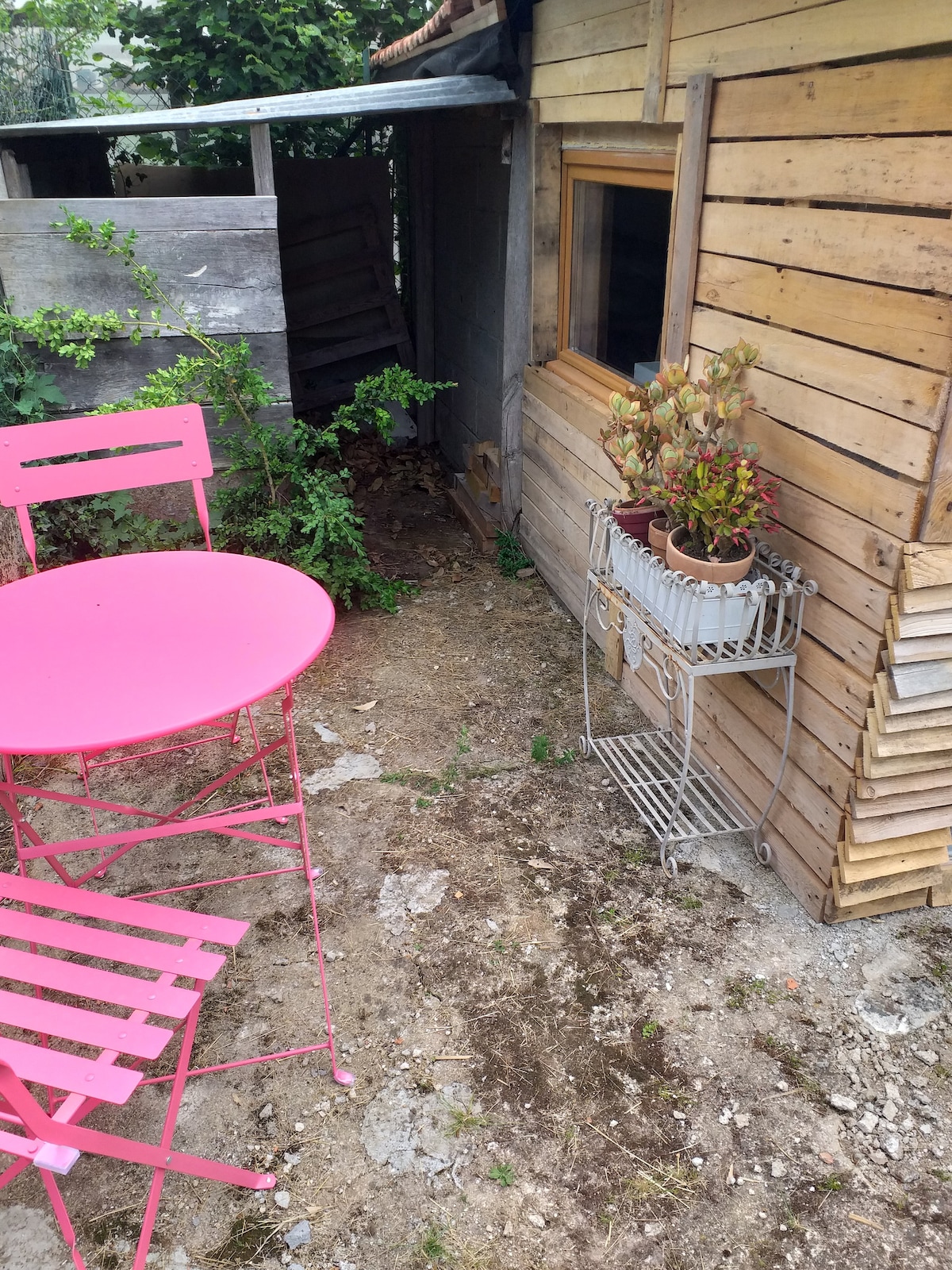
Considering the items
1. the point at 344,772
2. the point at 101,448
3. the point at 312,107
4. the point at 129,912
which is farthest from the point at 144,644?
the point at 312,107

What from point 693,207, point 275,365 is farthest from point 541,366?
point 693,207

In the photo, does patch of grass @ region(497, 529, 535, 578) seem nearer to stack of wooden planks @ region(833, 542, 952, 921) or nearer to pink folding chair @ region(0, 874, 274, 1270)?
stack of wooden planks @ region(833, 542, 952, 921)

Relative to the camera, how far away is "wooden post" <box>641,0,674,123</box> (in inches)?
128

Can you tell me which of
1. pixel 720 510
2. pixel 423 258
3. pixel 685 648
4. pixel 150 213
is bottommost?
pixel 685 648

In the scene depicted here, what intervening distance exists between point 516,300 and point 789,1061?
4.21m

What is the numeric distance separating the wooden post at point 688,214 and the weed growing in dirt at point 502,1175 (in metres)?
2.82

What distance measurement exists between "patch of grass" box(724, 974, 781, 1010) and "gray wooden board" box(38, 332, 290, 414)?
3.85 metres

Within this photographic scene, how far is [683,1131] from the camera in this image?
2.27 meters

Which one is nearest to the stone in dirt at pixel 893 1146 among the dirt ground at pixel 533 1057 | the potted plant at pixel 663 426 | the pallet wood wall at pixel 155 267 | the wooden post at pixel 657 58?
the dirt ground at pixel 533 1057

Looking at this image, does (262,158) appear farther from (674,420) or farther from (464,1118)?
(464,1118)

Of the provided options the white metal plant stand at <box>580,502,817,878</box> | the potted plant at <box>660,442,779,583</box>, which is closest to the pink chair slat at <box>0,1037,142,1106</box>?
the white metal plant stand at <box>580,502,817,878</box>

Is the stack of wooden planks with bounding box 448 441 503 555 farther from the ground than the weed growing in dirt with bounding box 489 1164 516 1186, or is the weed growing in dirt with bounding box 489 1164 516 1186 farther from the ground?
the stack of wooden planks with bounding box 448 441 503 555

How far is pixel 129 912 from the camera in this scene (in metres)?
2.06

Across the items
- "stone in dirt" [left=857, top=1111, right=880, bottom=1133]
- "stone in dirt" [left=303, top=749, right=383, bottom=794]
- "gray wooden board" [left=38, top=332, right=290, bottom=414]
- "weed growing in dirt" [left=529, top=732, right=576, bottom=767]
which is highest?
"gray wooden board" [left=38, top=332, right=290, bottom=414]
